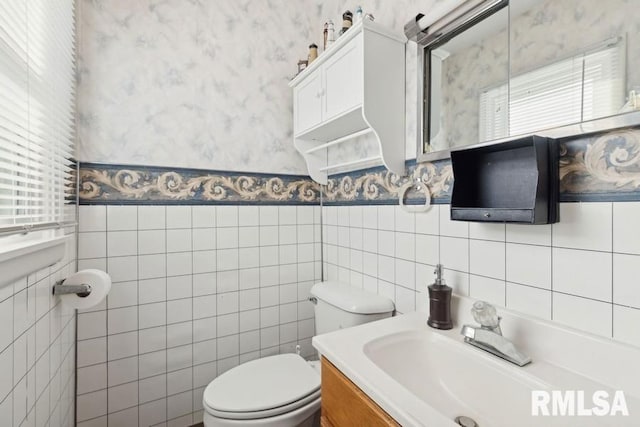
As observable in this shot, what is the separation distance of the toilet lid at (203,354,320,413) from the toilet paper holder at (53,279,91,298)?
61 cm

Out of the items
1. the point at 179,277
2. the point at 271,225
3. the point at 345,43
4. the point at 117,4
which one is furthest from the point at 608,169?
the point at 117,4

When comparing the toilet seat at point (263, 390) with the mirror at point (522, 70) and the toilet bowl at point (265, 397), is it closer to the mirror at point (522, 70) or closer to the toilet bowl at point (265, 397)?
the toilet bowl at point (265, 397)

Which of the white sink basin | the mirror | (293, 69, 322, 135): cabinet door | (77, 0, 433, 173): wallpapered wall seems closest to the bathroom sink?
the white sink basin

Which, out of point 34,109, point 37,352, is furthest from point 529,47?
point 37,352

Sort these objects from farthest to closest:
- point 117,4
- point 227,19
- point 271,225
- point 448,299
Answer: point 271,225 < point 227,19 < point 117,4 < point 448,299

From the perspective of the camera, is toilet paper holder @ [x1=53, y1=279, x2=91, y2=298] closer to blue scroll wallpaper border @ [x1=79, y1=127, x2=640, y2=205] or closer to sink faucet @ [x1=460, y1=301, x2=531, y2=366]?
blue scroll wallpaper border @ [x1=79, y1=127, x2=640, y2=205]

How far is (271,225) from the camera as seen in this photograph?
1.78 meters

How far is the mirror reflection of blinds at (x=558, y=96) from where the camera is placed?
28.2 inches

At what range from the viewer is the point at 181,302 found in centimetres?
155

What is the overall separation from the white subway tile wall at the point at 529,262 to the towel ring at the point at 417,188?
0.03 m

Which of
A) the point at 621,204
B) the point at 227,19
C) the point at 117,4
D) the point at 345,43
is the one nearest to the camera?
the point at 621,204

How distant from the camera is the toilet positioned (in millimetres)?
1118

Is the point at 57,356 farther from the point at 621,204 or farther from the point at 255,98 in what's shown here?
the point at 621,204

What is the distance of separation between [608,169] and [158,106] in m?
1.75
